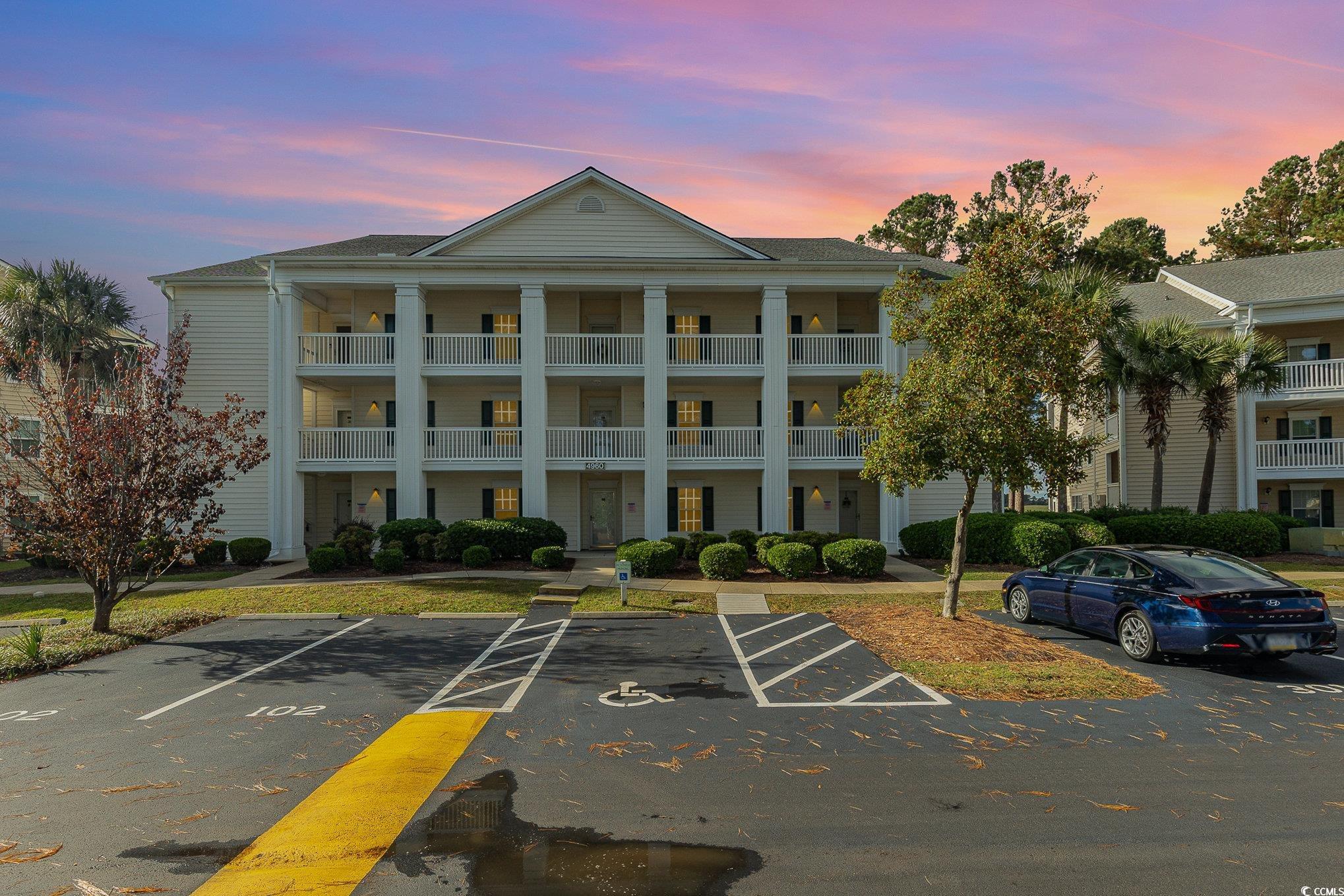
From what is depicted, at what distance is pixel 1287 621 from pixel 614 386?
66.3 ft

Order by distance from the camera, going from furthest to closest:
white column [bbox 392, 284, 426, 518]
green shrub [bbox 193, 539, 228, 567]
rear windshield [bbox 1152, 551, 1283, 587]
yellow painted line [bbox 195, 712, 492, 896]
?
1. white column [bbox 392, 284, 426, 518]
2. green shrub [bbox 193, 539, 228, 567]
3. rear windshield [bbox 1152, 551, 1283, 587]
4. yellow painted line [bbox 195, 712, 492, 896]

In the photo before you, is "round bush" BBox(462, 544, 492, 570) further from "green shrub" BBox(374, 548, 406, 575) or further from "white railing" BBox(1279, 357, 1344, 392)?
"white railing" BBox(1279, 357, 1344, 392)

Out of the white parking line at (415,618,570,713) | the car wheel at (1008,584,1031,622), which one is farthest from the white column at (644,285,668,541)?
the car wheel at (1008,584,1031,622)

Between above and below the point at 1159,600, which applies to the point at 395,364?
above

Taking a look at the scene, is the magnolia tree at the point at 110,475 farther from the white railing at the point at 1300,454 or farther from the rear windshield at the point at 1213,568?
the white railing at the point at 1300,454

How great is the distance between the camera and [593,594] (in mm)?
16703

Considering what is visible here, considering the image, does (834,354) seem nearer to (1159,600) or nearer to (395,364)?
(395,364)

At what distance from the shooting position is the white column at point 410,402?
23625 millimetres

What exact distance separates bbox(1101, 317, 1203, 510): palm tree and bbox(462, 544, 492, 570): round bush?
19.8 metres

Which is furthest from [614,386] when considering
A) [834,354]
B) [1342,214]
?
[1342,214]

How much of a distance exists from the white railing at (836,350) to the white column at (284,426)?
1619 centimetres

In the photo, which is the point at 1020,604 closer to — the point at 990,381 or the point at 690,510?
the point at 990,381

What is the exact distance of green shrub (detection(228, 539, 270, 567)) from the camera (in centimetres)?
2178

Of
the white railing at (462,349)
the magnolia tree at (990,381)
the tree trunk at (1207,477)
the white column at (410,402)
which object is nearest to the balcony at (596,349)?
the white railing at (462,349)
